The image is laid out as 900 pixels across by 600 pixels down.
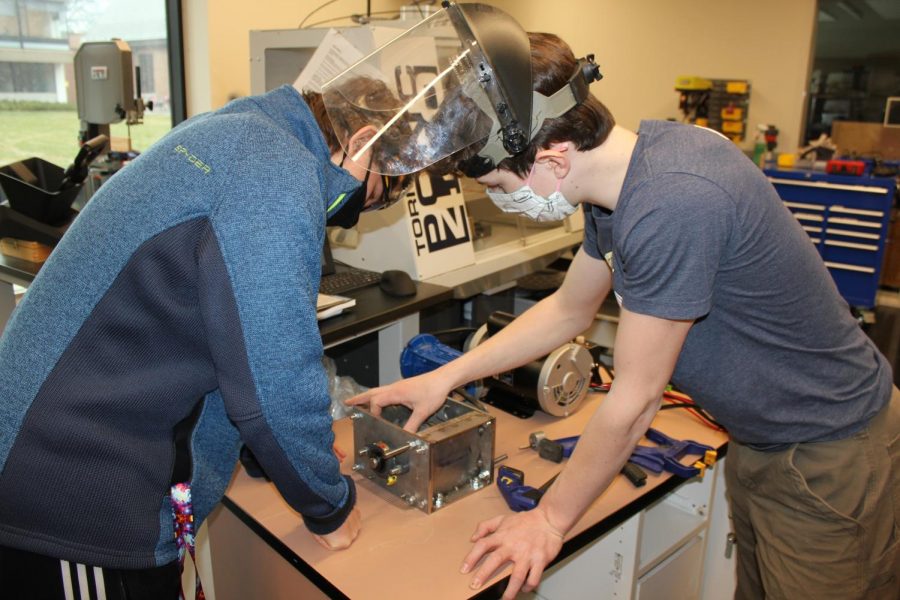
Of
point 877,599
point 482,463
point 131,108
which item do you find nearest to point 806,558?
point 877,599

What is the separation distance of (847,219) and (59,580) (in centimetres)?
429

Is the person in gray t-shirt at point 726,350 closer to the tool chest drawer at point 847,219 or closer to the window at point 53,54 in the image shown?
the window at point 53,54

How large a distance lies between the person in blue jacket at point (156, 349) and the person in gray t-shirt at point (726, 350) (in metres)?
0.39

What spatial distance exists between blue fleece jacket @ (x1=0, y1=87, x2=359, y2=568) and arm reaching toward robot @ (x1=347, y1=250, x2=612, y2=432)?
17.9 inches

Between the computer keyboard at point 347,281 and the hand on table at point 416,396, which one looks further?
the computer keyboard at point 347,281

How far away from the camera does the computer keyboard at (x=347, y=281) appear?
6.45 feet

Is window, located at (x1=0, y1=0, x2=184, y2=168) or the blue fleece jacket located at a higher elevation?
window, located at (x1=0, y1=0, x2=184, y2=168)

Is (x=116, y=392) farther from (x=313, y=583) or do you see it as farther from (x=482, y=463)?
(x=482, y=463)

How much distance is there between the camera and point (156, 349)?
36.1 inches

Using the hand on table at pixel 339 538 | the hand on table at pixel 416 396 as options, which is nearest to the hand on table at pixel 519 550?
the hand on table at pixel 339 538

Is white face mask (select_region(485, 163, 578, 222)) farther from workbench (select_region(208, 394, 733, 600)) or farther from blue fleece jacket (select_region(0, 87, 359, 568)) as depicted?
workbench (select_region(208, 394, 733, 600))

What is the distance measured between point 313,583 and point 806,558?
82 centimetres

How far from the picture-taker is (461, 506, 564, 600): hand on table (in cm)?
111

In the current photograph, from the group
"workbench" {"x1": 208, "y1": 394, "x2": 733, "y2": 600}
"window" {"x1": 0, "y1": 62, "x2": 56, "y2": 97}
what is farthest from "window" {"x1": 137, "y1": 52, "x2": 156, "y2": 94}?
"workbench" {"x1": 208, "y1": 394, "x2": 733, "y2": 600}
